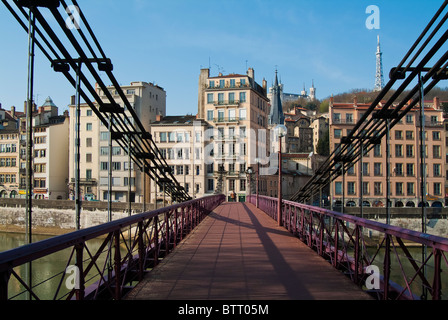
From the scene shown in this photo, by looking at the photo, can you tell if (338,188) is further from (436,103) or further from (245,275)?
(245,275)

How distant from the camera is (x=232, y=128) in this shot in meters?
60.6

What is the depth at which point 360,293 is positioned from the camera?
5.91 metres

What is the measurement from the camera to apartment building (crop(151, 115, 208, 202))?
58.6 meters

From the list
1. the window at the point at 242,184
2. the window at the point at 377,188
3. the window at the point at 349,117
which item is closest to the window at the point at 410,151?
the window at the point at 377,188

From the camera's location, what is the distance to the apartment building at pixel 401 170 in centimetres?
5444

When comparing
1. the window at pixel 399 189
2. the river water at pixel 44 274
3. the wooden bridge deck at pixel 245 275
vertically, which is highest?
the wooden bridge deck at pixel 245 275

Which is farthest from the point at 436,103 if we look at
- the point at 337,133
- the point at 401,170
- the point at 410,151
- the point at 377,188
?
the point at 377,188

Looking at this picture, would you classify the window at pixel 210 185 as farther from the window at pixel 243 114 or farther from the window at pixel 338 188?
the window at pixel 338 188

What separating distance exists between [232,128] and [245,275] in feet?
177

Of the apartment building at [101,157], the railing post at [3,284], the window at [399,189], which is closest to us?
the railing post at [3,284]

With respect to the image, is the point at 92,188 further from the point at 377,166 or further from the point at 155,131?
the point at 377,166

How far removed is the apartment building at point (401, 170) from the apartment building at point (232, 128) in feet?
38.5

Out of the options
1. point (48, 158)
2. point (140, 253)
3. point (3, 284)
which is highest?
point (48, 158)
